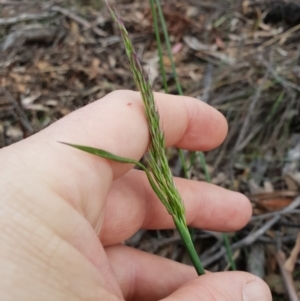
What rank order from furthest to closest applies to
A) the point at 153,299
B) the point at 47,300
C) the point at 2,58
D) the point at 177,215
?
the point at 2,58 → the point at 153,299 → the point at 177,215 → the point at 47,300

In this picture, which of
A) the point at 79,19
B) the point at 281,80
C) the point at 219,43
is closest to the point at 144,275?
the point at 281,80

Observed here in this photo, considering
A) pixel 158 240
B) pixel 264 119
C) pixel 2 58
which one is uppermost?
pixel 2 58

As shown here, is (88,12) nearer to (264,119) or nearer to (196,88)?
(196,88)

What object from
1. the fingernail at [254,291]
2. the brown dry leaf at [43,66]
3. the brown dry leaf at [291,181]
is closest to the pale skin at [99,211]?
the fingernail at [254,291]

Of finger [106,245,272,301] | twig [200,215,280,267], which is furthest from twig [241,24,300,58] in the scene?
finger [106,245,272,301]

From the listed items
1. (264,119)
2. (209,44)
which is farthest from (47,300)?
(209,44)

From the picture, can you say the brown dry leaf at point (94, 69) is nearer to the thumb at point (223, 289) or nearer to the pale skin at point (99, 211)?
the pale skin at point (99, 211)
